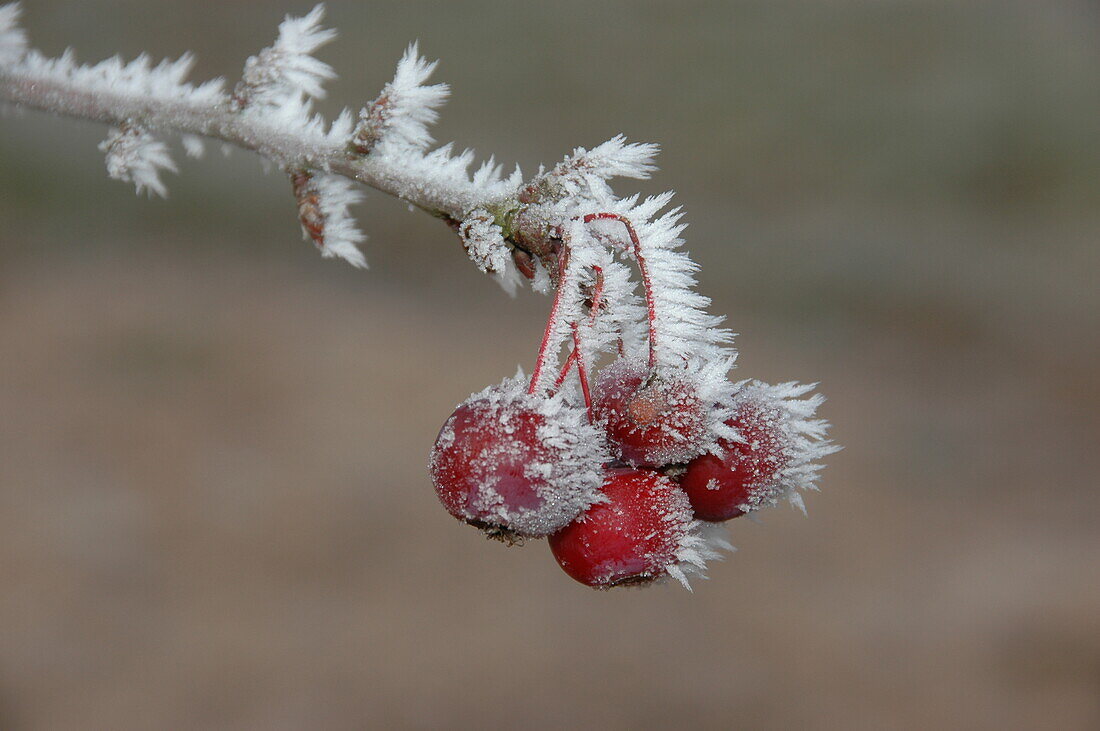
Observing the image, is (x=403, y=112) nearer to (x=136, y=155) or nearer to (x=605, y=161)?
(x=605, y=161)

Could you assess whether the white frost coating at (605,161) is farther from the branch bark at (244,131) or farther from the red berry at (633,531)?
the red berry at (633,531)

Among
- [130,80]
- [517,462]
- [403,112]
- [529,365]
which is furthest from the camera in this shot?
[529,365]

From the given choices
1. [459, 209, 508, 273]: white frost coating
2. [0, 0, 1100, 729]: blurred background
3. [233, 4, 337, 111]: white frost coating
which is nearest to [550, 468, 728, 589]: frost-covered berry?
[459, 209, 508, 273]: white frost coating

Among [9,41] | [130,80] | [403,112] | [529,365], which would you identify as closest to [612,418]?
[403,112]

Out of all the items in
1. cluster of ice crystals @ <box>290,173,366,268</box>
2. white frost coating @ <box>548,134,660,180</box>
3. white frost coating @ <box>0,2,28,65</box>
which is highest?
white frost coating @ <box>0,2,28,65</box>

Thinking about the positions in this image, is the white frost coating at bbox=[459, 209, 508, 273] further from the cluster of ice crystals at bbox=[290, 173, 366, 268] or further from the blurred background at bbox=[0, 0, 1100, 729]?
the blurred background at bbox=[0, 0, 1100, 729]

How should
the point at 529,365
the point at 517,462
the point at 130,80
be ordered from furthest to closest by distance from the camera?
the point at 529,365
the point at 130,80
the point at 517,462
